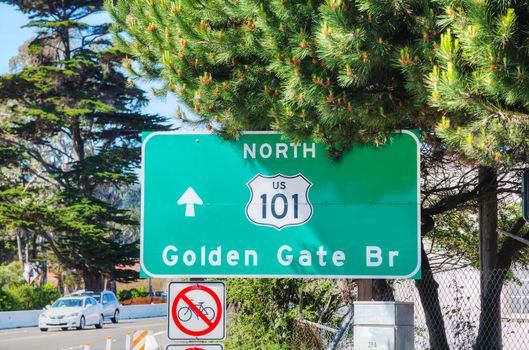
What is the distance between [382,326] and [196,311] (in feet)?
4.53

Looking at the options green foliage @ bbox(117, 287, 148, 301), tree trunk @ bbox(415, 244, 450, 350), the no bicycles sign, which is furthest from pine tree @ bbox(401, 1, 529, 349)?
green foliage @ bbox(117, 287, 148, 301)

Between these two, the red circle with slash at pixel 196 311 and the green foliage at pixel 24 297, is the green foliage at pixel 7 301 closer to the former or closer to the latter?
the green foliage at pixel 24 297

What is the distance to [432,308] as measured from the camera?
43.8ft

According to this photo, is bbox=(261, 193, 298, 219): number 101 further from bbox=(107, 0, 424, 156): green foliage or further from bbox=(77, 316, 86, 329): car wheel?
bbox=(77, 316, 86, 329): car wheel

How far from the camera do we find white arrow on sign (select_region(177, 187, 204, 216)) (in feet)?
20.1

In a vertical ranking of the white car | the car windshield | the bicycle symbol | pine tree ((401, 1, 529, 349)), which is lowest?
the white car

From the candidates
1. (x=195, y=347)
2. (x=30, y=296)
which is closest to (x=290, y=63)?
(x=195, y=347)

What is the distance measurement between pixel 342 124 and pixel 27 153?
4336 centimetres

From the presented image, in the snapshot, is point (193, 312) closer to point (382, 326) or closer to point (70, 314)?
point (382, 326)

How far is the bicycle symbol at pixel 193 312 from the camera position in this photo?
246 inches

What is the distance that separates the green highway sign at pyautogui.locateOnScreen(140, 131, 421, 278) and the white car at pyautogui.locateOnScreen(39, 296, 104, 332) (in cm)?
2944

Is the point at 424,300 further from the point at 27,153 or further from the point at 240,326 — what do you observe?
the point at 27,153

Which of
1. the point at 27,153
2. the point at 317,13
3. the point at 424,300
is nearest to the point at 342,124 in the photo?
the point at 317,13

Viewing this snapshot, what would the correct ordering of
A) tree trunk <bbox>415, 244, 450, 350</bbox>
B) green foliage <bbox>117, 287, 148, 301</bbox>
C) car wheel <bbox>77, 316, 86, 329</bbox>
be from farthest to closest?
1. green foliage <bbox>117, 287, 148, 301</bbox>
2. car wheel <bbox>77, 316, 86, 329</bbox>
3. tree trunk <bbox>415, 244, 450, 350</bbox>
